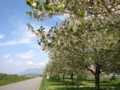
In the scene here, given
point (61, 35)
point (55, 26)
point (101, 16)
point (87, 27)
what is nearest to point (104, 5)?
point (101, 16)

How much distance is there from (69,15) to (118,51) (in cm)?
523

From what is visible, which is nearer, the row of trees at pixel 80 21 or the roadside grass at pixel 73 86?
the row of trees at pixel 80 21

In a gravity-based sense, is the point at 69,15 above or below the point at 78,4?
below

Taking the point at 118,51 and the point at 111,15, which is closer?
the point at 111,15

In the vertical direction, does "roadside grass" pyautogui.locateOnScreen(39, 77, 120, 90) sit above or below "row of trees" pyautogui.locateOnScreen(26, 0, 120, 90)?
below

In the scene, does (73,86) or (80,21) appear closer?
(80,21)

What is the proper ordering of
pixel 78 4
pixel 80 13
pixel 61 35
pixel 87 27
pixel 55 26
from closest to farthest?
pixel 80 13 → pixel 78 4 → pixel 87 27 → pixel 61 35 → pixel 55 26

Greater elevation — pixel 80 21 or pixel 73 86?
pixel 80 21

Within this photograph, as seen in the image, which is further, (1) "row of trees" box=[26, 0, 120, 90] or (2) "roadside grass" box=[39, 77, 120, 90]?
(2) "roadside grass" box=[39, 77, 120, 90]

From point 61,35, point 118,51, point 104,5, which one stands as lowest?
point 118,51

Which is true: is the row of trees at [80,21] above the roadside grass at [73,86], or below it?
above

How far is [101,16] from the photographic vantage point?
222 inches

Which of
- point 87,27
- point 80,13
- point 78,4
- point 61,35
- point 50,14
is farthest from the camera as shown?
point 61,35

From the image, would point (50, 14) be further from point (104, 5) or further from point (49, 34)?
point (49, 34)
